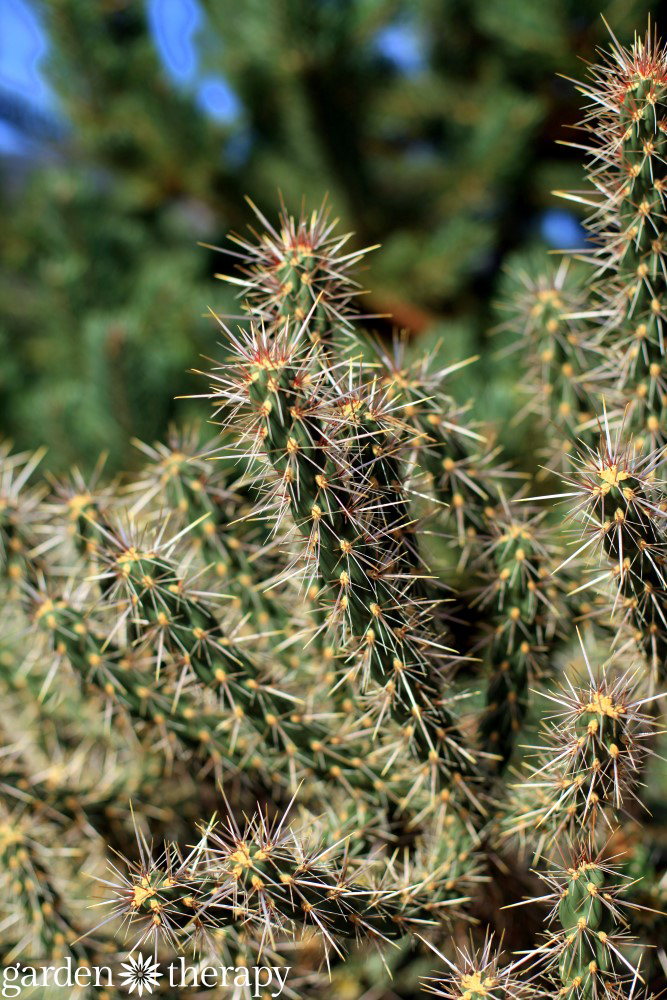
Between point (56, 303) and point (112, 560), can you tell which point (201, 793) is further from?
point (56, 303)

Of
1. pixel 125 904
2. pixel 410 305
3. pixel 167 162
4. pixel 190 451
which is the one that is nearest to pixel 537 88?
pixel 410 305

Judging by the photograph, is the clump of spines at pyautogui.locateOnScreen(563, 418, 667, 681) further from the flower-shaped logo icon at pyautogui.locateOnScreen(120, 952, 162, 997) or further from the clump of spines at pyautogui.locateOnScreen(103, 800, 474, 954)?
the flower-shaped logo icon at pyautogui.locateOnScreen(120, 952, 162, 997)

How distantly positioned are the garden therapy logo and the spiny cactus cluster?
2 cm

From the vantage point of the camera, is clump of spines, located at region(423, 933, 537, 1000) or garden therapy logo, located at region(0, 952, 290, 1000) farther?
garden therapy logo, located at region(0, 952, 290, 1000)

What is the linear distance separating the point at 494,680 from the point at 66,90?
12.6 ft

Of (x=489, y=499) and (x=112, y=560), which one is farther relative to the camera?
(x=489, y=499)

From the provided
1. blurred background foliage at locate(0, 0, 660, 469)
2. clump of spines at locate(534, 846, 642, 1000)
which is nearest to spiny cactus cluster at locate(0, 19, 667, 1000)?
clump of spines at locate(534, 846, 642, 1000)

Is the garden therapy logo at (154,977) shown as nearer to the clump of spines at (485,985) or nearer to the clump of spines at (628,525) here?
the clump of spines at (485,985)

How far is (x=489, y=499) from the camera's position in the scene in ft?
5.56

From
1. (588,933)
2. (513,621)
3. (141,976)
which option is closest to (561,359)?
(513,621)

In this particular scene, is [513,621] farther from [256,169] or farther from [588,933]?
[256,169]

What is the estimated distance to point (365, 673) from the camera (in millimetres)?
1361

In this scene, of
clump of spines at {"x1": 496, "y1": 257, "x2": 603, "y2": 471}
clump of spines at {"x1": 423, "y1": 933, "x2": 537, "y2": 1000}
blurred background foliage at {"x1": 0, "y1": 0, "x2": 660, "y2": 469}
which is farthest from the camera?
blurred background foliage at {"x1": 0, "y1": 0, "x2": 660, "y2": 469}

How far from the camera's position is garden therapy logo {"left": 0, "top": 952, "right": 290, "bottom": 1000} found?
1.39 meters
